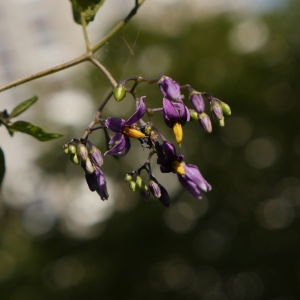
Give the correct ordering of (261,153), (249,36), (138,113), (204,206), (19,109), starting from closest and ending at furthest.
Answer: (138,113)
(19,109)
(204,206)
(261,153)
(249,36)

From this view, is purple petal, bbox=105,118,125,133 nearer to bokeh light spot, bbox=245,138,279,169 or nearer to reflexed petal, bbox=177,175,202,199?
reflexed petal, bbox=177,175,202,199

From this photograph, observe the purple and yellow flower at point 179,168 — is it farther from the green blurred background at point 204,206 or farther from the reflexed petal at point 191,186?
the green blurred background at point 204,206

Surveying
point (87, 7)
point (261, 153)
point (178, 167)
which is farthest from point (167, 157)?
point (261, 153)

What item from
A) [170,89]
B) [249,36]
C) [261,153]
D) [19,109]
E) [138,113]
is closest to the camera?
[170,89]

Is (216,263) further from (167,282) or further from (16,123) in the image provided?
(16,123)

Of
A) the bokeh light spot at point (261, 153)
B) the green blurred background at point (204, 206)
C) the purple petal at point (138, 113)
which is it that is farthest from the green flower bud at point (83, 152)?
the bokeh light spot at point (261, 153)

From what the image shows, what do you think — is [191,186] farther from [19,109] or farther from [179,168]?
[19,109]
